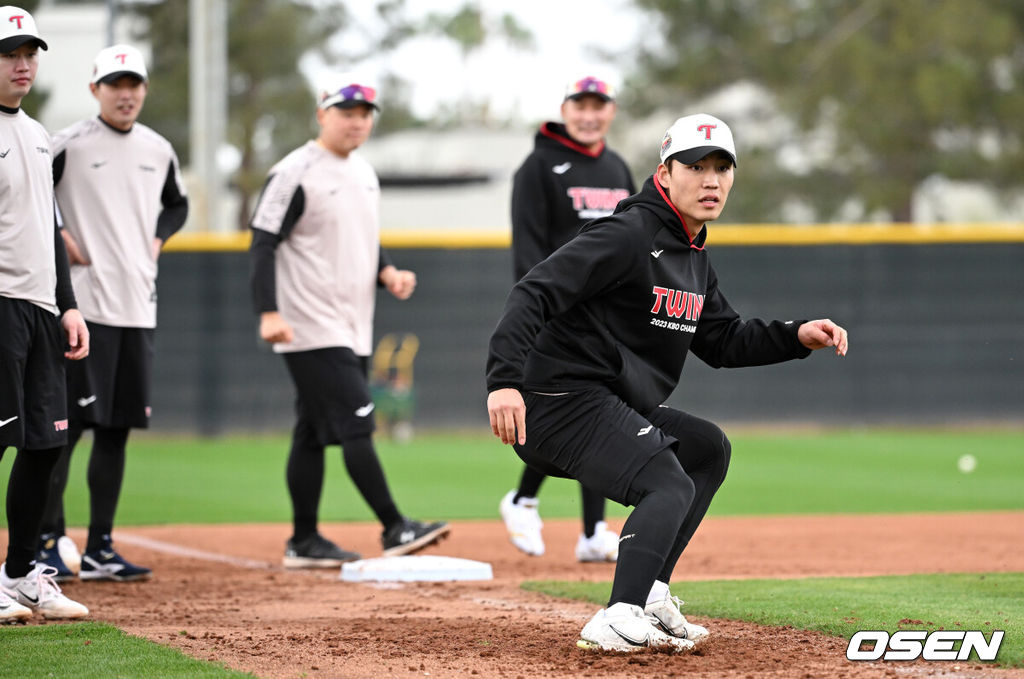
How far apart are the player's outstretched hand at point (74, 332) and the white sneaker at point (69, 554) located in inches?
60.9

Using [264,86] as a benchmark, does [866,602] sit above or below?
below

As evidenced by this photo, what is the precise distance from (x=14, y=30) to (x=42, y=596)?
84.3 inches

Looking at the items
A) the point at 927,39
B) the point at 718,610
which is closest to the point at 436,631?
the point at 718,610

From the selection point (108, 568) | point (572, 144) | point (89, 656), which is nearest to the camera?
point (89, 656)

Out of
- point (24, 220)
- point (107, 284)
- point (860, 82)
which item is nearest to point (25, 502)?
point (24, 220)

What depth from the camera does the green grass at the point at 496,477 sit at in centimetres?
1005

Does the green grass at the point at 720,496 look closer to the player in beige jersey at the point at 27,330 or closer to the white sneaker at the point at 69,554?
the player in beige jersey at the point at 27,330

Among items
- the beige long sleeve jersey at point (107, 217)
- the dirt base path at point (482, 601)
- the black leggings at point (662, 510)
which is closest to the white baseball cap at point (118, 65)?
the beige long sleeve jersey at point (107, 217)

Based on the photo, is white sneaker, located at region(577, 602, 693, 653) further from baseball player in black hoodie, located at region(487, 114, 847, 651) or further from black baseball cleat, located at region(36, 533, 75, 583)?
black baseball cleat, located at region(36, 533, 75, 583)

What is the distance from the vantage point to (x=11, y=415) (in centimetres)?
505

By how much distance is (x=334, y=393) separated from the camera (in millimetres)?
6828

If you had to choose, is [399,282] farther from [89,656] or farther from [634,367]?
[89,656]

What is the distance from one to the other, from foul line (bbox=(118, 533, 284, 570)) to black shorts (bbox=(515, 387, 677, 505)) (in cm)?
284

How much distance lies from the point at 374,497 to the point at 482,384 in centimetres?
980
